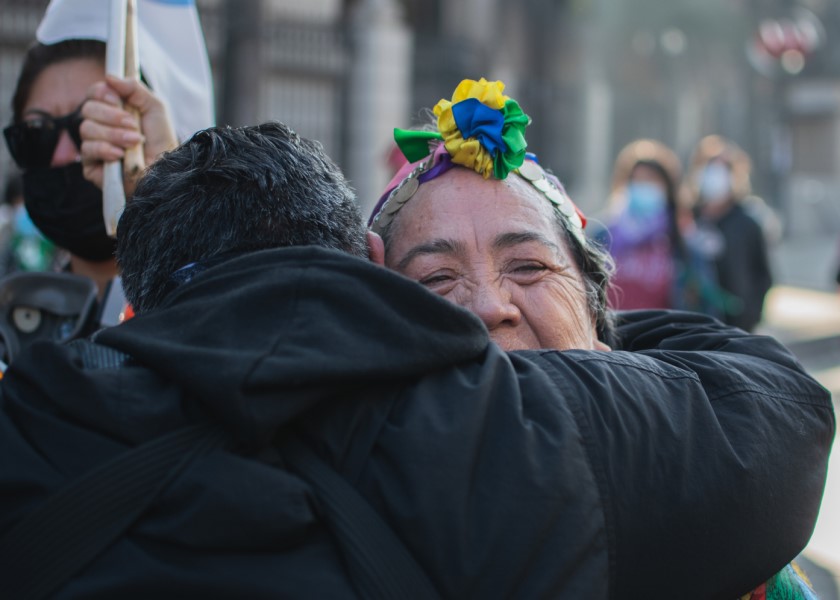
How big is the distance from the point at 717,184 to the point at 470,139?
243 inches

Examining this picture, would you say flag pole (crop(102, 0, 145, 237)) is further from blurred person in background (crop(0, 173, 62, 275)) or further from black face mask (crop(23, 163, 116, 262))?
blurred person in background (crop(0, 173, 62, 275))

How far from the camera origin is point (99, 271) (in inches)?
125

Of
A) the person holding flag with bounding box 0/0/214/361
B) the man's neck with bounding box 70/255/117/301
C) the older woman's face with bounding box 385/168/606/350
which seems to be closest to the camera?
the older woman's face with bounding box 385/168/606/350

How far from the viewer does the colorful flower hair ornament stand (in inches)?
93.6

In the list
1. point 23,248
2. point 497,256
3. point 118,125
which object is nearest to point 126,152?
point 118,125

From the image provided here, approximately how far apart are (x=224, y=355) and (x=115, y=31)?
1516 mm

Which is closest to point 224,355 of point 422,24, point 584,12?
point 422,24

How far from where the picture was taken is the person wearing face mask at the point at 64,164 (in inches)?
115

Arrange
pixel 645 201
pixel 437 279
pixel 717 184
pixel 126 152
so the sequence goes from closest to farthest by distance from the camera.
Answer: pixel 437 279 < pixel 126 152 < pixel 645 201 < pixel 717 184

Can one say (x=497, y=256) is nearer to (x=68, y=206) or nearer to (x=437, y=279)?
(x=437, y=279)

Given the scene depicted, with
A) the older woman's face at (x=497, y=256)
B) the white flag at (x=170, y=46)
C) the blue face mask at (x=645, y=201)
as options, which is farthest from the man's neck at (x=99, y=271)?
the blue face mask at (x=645, y=201)

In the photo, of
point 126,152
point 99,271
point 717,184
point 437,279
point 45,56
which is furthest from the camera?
point 717,184

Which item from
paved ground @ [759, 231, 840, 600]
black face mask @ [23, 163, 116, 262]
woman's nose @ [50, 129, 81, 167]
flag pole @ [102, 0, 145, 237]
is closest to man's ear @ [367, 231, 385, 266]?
flag pole @ [102, 0, 145, 237]

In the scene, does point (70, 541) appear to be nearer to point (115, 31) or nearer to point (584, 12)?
point (115, 31)
